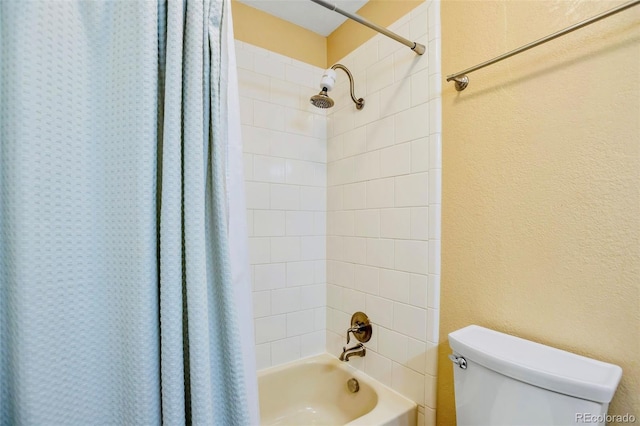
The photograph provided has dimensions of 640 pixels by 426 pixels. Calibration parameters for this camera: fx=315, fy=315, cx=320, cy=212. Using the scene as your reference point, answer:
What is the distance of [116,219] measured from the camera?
0.70m

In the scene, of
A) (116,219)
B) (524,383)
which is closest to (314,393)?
(524,383)

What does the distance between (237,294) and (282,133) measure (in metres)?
1.15

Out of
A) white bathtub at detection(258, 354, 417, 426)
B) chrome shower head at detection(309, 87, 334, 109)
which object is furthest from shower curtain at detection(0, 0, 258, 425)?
white bathtub at detection(258, 354, 417, 426)

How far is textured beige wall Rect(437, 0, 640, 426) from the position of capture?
0.84 meters

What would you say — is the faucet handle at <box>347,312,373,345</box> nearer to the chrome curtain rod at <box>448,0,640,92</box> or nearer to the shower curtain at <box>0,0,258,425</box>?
the shower curtain at <box>0,0,258,425</box>

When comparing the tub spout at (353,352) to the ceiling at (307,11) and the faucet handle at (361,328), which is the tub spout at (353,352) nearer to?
the faucet handle at (361,328)

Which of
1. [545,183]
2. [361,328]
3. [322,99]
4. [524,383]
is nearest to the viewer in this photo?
[524,383]

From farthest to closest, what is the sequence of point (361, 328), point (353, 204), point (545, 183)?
point (353, 204)
point (361, 328)
point (545, 183)

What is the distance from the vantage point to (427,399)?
1.30 meters

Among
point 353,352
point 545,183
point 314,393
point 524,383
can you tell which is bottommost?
point 314,393

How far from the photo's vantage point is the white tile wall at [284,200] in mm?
1656

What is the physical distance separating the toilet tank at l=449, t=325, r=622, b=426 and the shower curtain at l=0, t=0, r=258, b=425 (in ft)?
2.25

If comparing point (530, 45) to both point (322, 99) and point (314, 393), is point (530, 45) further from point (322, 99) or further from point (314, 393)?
point (314, 393)

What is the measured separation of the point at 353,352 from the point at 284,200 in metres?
0.88
